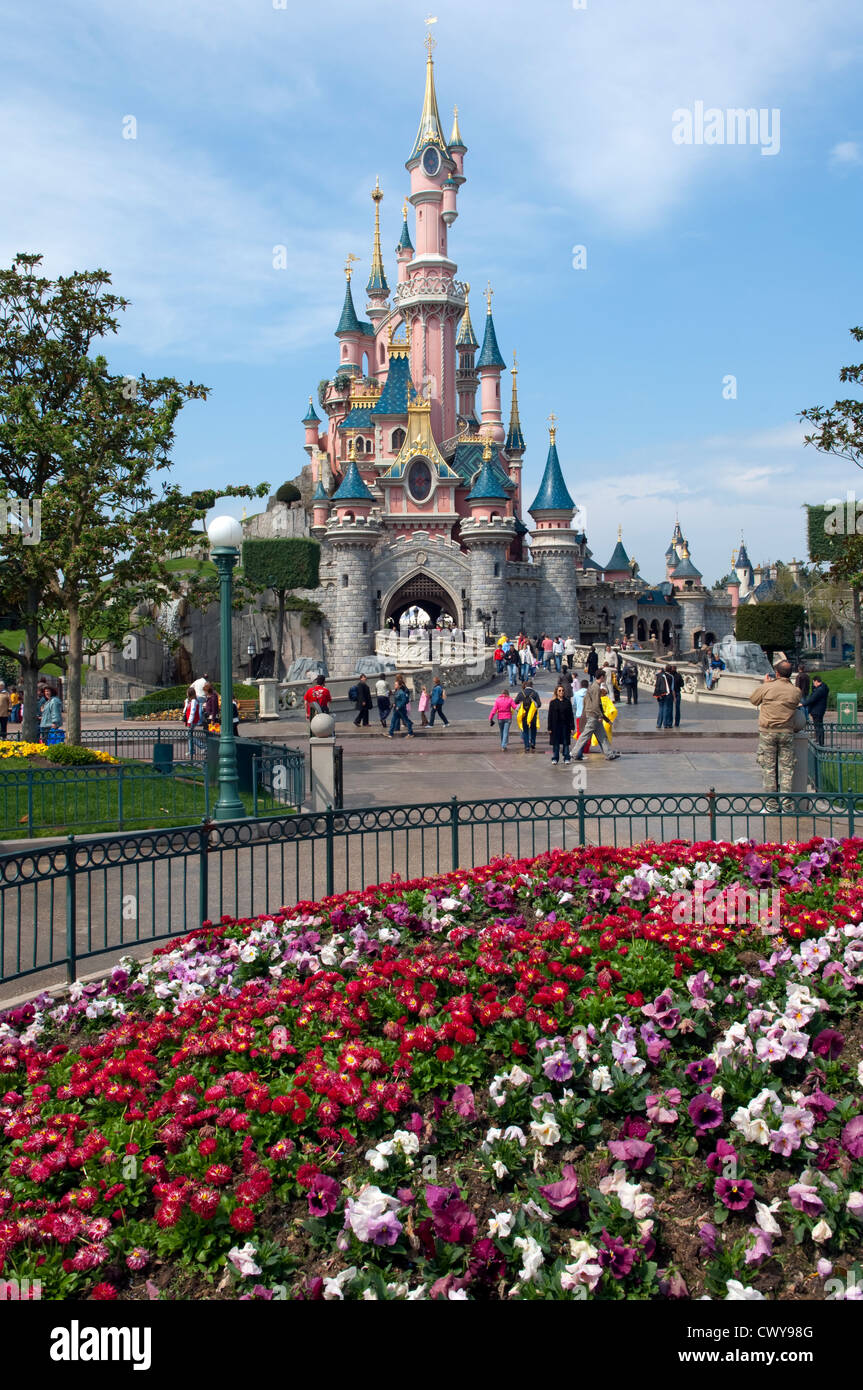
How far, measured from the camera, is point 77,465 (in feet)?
56.2

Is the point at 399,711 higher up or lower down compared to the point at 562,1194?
higher up

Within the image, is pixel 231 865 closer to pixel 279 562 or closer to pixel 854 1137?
pixel 854 1137

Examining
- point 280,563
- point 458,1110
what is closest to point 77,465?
point 458,1110

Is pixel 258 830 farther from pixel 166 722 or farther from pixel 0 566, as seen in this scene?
pixel 166 722

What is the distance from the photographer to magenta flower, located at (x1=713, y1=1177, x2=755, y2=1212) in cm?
368

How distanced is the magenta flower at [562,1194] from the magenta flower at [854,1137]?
1084mm

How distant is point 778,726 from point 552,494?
147 ft

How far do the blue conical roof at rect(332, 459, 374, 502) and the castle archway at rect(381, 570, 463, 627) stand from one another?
4.72m

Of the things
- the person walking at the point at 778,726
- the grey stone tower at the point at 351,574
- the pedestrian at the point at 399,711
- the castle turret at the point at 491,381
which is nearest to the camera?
the person walking at the point at 778,726

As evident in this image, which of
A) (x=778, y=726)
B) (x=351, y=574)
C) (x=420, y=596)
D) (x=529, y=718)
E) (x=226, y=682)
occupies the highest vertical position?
(x=351, y=574)

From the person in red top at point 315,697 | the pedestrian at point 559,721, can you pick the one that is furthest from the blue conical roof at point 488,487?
the person in red top at point 315,697

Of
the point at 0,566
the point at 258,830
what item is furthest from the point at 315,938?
the point at 0,566

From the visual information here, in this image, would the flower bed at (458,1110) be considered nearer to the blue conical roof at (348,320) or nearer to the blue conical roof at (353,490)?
the blue conical roof at (353,490)

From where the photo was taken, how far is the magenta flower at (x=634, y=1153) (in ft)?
12.8
